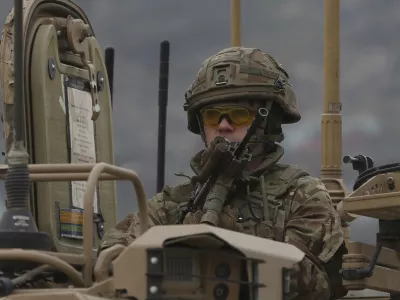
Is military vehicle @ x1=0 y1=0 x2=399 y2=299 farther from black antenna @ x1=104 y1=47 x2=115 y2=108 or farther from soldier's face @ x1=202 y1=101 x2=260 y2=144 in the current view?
soldier's face @ x1=202 y1=101 x2=260 y2=144

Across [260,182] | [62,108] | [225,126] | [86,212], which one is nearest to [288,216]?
[260,182]

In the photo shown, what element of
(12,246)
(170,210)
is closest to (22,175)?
(12,246)

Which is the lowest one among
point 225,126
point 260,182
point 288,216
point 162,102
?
point 288,216

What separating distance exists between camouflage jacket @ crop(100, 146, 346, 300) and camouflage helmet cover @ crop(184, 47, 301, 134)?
12.6 inches

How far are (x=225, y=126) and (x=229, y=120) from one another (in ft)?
0.26

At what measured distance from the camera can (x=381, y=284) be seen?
6.79 metres

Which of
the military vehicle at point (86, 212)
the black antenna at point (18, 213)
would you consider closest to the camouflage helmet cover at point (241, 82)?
the military vehicle at point (86, 212)

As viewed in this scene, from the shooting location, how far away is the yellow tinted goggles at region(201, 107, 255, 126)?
720 centimetres

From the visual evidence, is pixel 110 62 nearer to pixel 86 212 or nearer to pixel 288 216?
pixel 288 216

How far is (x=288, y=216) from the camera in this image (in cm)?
695

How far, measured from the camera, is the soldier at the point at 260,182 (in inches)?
268

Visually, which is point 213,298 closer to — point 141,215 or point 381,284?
point 141,215

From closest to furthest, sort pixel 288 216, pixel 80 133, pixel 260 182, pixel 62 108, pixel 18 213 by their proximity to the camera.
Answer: pixel 18 213 → pixel 288 216 → pixel 260 182 → pixel 62 108 → pixel 80 133

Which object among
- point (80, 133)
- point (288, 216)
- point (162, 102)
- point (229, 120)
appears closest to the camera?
point (288, 216)
